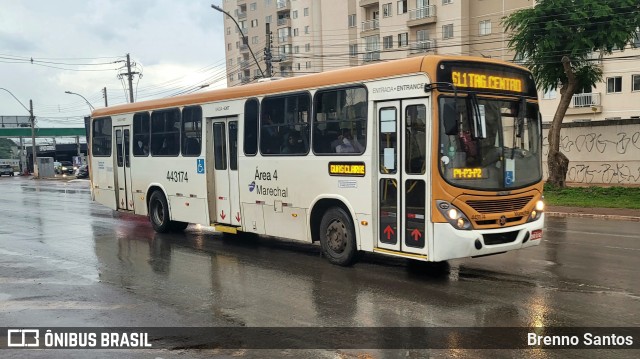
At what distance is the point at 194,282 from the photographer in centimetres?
818

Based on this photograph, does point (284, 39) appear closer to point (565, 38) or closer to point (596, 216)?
point (565, 38)

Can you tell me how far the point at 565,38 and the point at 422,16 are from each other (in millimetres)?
30104

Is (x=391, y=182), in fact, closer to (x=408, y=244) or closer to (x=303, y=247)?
(x=408, y=244)

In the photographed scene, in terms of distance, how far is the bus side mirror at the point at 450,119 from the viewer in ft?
23.9

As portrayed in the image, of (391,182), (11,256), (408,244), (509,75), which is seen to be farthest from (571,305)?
(11,256)

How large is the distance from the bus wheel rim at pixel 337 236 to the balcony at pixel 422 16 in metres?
44.4

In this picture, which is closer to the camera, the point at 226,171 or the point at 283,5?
the point at 226,171

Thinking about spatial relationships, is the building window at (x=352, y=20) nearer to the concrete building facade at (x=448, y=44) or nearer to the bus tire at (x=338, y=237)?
the concrete building facade at (x=448, y=44)

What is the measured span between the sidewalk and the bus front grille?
10.1 metres

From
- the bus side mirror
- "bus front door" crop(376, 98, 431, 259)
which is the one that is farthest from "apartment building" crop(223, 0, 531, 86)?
the bus side mirror

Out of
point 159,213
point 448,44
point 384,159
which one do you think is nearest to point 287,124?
point 384,159

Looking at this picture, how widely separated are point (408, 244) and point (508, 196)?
157 centimetres

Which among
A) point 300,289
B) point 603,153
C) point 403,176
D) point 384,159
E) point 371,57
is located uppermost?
point 371,57

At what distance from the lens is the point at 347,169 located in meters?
8.56
